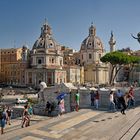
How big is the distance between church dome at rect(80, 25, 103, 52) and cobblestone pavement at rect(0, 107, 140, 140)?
78.6 metres

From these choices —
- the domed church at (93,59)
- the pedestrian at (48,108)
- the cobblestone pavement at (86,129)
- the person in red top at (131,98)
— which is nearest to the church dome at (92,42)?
the domed church at (93,59)

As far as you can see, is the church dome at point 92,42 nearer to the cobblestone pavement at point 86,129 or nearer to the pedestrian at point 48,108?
the pedestrian at point 48,108

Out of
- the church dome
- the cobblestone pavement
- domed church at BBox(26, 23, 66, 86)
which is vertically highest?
the church dome

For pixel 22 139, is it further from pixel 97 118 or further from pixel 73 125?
pixel 97 118

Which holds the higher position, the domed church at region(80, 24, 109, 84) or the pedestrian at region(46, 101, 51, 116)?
the domed church at region(80, 24, 109, 84)

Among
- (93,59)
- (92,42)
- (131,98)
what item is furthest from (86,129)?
(92,42)

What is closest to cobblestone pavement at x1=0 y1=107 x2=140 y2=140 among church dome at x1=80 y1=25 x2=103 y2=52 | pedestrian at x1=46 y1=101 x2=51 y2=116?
pedestrian at x1=46 y1=101 x2=51 y2=116

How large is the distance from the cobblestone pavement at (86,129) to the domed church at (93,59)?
77336 millimetres

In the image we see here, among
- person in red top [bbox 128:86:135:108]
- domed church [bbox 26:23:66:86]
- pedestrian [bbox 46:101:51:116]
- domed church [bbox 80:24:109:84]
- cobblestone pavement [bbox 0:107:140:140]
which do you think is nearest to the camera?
cobblestone pavement [bbox 0:107:140:140]

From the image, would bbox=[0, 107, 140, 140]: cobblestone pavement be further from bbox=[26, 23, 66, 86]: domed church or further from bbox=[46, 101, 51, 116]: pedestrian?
bbox=[26, 23, 66, 86]: domed church

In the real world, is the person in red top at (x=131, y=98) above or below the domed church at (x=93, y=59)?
below

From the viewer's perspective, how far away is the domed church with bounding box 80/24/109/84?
92.0 meters

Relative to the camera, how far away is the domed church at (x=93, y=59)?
92000 mm

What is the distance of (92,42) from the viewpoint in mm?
92938
